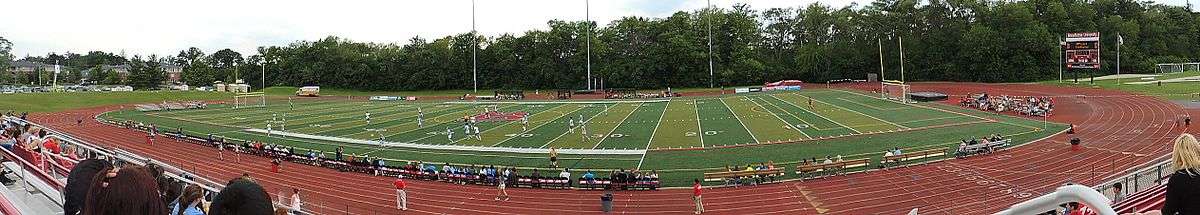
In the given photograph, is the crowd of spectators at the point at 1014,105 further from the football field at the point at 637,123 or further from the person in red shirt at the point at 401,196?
the person in red shirt at the point at 401,196

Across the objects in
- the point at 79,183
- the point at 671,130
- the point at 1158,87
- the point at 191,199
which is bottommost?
the point at 671,130

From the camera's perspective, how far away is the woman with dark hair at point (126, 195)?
4.39 meters

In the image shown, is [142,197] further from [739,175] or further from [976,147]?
[976,147]

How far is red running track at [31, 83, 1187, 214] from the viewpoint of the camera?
21094 mm

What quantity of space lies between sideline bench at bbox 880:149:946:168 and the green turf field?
71.8 inches

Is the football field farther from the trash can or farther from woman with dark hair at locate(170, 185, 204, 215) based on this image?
woman with dark hair at locate(170, 185, 204, 215)

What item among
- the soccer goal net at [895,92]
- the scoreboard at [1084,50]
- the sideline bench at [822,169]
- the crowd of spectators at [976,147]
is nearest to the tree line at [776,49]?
the scoreboard at [1084,50]

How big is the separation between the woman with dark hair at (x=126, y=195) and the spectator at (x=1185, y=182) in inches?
230

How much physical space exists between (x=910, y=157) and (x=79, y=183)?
87.2 feet

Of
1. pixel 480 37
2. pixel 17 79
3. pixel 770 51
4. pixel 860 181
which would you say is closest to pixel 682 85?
pixel 770 51

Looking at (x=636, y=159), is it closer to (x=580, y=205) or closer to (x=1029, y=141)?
(x=580, y=205)

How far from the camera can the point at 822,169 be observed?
25406 millimetres

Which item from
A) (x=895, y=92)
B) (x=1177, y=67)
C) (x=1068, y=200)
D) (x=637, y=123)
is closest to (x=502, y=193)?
(x=1068, y=200)

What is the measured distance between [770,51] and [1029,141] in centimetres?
7190
